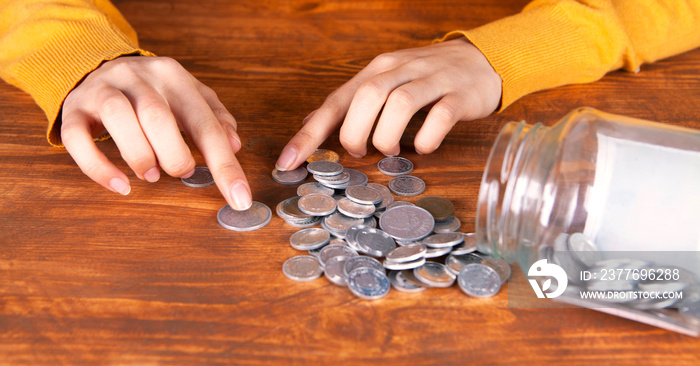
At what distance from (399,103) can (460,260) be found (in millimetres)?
345

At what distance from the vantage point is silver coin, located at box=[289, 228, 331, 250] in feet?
2.60

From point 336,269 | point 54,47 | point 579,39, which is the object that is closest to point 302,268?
point 336,269

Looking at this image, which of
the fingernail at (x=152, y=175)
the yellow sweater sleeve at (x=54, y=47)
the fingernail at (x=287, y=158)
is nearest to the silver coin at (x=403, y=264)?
the fingernail at (x=287, y=158)

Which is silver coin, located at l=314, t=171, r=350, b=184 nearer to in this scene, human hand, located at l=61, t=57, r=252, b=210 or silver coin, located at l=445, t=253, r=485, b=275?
human hand, located at l=61, t=57, r=252, b=210

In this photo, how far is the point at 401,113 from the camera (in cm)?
99

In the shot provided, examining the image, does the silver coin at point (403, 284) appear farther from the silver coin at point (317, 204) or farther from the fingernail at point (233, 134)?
the fingernail at point (233, 134)

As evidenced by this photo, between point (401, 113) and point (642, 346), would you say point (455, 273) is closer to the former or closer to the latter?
point (642, 346)

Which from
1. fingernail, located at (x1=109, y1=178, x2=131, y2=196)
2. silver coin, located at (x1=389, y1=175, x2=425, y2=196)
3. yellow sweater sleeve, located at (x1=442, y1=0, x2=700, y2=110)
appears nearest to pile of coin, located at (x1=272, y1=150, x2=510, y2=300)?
silver coin, located at (x1=389, y1=175, x2=425, y2=196)

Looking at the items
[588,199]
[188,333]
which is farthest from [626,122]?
[188,333]

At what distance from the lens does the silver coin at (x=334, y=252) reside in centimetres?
77

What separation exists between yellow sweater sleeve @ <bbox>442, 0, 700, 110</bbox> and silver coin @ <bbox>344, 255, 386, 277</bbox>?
1.90 feet

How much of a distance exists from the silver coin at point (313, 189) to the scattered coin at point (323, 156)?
82 mm

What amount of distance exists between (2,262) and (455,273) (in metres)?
0.64

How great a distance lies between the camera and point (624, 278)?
2.20ft
